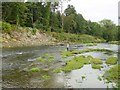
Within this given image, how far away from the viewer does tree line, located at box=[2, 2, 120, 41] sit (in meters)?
65.5

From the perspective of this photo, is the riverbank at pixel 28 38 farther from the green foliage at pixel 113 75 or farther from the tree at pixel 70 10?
the tree at pixel 70 10

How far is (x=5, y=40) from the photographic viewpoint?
51.8m

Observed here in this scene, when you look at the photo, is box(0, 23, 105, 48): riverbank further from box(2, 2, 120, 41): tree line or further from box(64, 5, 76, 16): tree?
box(64, 5, 76, 16): tree

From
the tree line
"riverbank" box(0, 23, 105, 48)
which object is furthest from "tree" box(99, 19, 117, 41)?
"riverbank" box(0, 23, 105, 48)

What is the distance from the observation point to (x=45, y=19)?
293 feet

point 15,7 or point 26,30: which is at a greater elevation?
point 15,7

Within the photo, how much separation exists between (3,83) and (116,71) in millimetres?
9432

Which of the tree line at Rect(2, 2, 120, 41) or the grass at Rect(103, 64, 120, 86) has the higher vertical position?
the tree line at Rect(2, 2, 120, 41)

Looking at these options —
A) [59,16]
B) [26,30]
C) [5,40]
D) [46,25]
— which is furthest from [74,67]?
[59,16]

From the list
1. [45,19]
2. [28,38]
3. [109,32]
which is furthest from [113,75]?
[109,32]

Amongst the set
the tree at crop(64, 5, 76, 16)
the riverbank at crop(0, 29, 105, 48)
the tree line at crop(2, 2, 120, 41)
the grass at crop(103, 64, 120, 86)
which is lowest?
the grass at crop(103, 64, 120, 86)

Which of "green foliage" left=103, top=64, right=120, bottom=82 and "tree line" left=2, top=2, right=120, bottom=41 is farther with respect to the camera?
"tree line" left=2, top=2, right=120, bottom=41

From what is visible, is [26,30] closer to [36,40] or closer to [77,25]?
[36,40]

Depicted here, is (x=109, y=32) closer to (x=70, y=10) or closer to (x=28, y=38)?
(x=70, y=10)
